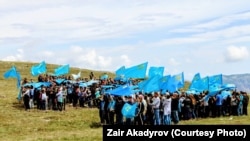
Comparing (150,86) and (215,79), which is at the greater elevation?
(215,79)

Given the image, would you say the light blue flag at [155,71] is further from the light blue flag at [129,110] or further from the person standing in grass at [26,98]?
the light blue flag at [129,110]

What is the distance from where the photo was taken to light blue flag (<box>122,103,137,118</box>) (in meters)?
31.5

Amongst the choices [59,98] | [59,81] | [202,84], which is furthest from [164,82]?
[59,81]

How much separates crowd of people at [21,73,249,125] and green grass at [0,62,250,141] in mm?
962

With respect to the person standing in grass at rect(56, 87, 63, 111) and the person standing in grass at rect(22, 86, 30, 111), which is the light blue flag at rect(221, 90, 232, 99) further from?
the person standing in grass at rect(22, 86, 30, 111)

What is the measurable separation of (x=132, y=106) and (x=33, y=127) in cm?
713

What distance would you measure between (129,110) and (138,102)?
846mm

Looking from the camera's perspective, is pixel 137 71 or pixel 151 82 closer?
pixel 151 82

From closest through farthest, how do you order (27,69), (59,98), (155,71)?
1. (59,98)
2. (155,71)
3. (27,69)

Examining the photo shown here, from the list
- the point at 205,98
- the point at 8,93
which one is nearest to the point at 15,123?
the point at 205,98

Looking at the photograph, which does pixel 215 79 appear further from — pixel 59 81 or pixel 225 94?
pixel 59 81

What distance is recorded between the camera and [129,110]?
31516 millimetres

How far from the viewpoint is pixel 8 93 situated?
54219mm

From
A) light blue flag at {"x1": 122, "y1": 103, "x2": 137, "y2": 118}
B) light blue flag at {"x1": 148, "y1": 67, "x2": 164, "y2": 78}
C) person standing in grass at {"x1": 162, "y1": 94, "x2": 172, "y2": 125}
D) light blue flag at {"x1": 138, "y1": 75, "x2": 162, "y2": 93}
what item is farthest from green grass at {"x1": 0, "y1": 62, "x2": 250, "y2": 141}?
light blue flag at {"x1": 148, "y1": 67, "x2": 164, "y2": 78}
